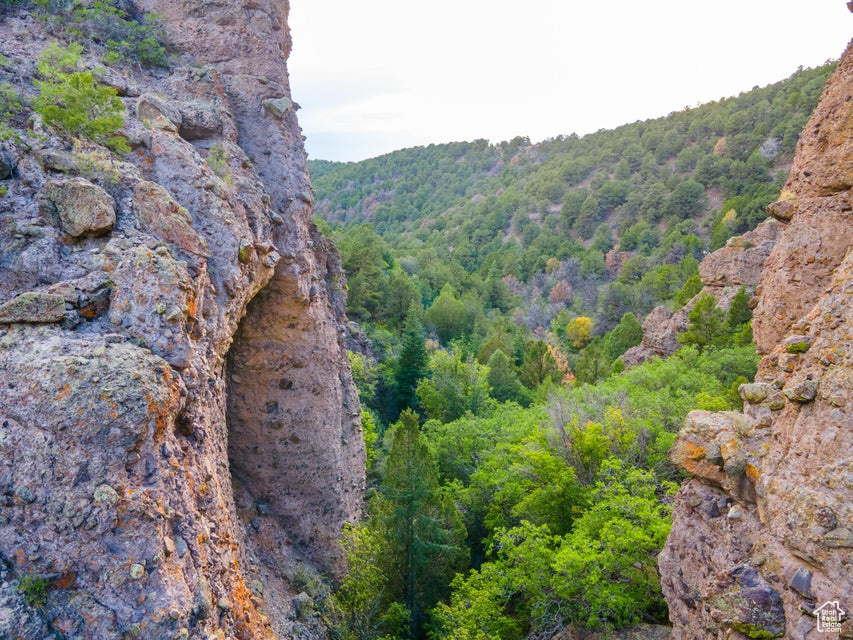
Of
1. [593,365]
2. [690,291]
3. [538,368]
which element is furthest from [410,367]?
[690,291]

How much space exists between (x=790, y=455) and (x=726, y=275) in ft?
77.4

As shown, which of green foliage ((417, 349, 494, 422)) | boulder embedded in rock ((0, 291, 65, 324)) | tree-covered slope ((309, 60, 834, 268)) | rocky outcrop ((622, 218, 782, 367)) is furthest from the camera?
tree-covered slope ((309, 60, 834, 268))

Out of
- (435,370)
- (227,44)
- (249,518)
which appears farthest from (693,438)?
(435,370)

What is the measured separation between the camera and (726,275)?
26.1m

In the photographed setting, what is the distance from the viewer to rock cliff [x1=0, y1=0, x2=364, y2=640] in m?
4.43

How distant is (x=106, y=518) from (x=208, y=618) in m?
1.43

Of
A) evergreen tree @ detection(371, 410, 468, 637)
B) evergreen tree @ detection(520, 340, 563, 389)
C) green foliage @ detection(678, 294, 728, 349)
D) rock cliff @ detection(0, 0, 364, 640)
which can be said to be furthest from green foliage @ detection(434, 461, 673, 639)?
evergreen tree @ detection(520, 340, 563, 389)

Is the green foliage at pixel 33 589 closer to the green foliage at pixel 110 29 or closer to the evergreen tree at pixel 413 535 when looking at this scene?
the evergreen tree at pixel 413 535

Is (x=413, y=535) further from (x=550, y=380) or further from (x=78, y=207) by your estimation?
(x=550, y=380)

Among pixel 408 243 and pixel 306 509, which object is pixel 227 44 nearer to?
pixel 306 509

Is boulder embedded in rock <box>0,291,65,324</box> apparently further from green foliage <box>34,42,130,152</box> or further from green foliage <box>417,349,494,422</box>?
green foliage <box>417,349,494,422</box>

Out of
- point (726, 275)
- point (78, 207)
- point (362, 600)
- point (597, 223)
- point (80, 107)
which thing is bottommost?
point (362, 600)

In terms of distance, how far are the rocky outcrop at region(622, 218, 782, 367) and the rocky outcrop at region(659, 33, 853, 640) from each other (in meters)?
18.5

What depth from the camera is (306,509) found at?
11.0 meters
